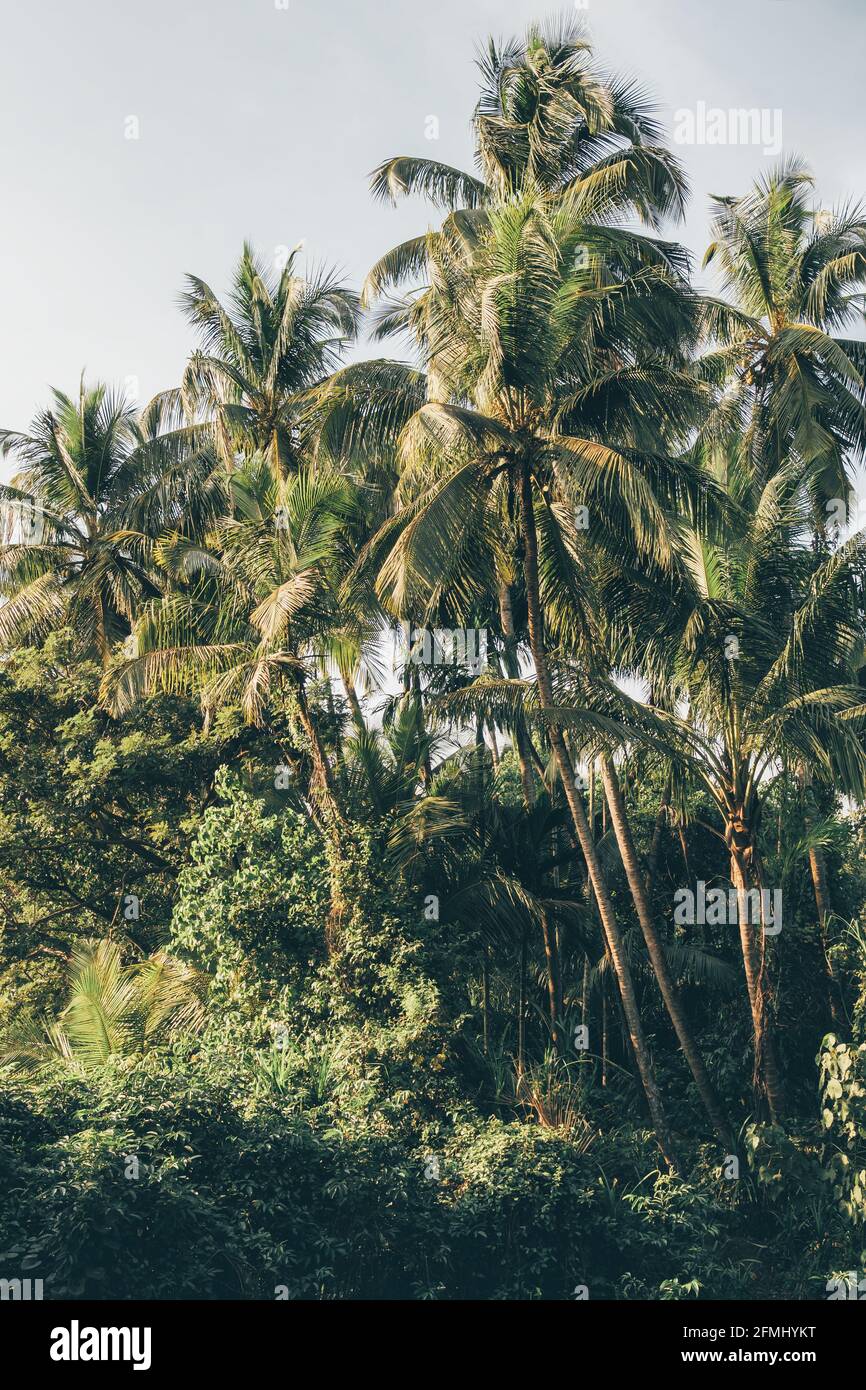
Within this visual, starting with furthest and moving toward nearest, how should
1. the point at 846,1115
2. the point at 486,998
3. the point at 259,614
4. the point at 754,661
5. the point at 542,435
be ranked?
the point at 486,998 → the point at 259,614 → the point at 754,661 → the point at 542,435 → the point at 846,1115

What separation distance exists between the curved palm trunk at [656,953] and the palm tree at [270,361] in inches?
307

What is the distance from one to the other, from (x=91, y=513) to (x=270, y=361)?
491 cm

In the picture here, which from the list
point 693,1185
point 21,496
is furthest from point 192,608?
point 693,1185

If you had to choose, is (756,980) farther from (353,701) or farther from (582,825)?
(353,701)

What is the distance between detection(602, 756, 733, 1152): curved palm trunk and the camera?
560 inches

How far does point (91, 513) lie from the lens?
72.2ft

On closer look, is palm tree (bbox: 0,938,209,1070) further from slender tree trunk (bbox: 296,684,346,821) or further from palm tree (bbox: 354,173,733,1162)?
palm tree (bbox: 354,173,733,1162)

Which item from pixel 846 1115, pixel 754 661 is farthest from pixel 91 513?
pixel 846 1115

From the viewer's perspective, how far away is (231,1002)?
14.8 m

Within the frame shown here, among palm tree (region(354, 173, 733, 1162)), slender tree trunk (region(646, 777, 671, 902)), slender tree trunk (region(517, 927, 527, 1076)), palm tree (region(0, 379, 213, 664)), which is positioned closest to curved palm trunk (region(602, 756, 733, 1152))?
palm tree (region(354, 173, 733, 1162))
